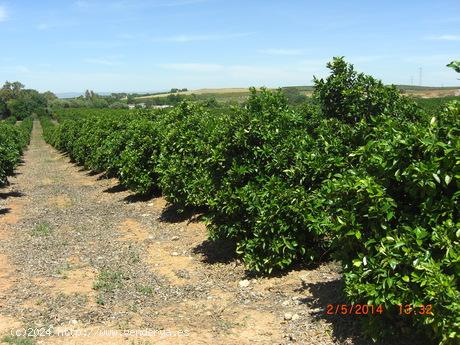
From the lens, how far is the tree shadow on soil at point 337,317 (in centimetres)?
414

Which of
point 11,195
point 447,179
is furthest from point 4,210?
point 447,179

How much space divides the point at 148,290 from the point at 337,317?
277 cm

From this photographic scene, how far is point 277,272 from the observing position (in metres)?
6.52

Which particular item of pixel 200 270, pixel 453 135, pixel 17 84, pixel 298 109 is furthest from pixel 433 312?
pixel 17 84

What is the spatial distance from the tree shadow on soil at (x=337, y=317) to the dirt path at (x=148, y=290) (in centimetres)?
2

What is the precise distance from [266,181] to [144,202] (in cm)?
733

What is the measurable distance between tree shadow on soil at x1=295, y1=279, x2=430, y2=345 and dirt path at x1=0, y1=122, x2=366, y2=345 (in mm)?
16

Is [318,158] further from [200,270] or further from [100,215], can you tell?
[100,215]

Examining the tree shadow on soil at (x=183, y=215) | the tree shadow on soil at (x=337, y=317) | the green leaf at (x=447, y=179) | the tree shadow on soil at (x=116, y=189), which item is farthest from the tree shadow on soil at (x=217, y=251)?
the tree shadow on soil at (x=116, y=189)

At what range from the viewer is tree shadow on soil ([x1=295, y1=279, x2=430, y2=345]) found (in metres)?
4.14
